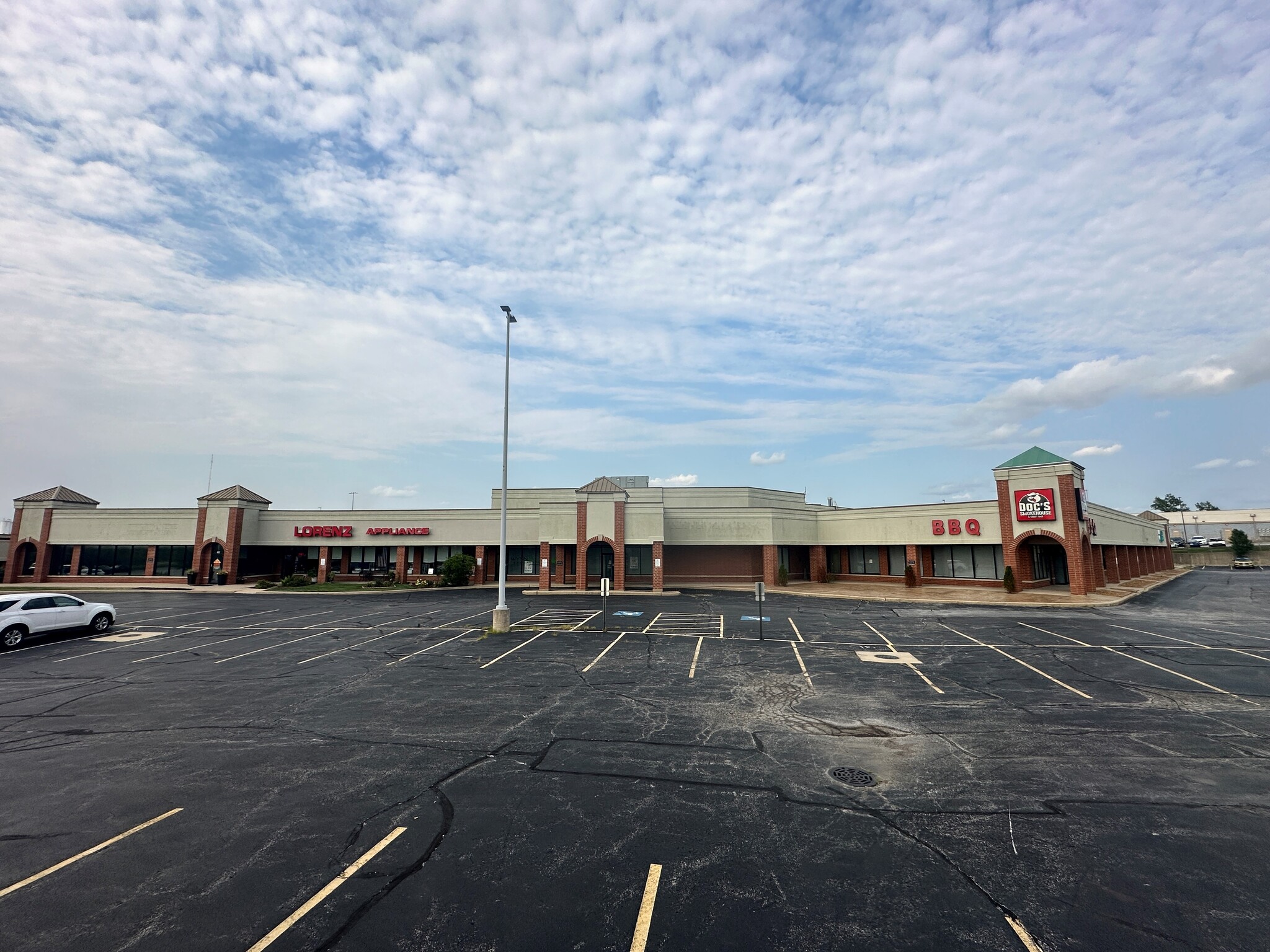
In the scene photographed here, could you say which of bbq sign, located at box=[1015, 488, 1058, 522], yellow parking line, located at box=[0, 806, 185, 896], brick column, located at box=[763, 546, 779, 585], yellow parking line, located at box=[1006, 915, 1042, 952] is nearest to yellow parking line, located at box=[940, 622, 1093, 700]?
yellow parking line, located at box=[1006, 915, 1042, 952]

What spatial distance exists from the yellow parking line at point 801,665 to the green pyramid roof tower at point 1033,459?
25390mm

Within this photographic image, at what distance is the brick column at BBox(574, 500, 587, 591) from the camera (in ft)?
135

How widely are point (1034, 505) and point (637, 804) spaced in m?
37.0

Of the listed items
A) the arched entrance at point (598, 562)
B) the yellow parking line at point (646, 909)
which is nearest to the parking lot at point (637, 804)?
the yellow parking line at point (646, 909)

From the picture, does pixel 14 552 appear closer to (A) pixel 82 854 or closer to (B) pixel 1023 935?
(A) pixel 82 854

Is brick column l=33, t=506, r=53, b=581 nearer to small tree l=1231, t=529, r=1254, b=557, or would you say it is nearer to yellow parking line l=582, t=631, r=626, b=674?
yellow parking line l=582, t=631, r=626, b=674

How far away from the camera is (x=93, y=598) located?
36688 millimetres

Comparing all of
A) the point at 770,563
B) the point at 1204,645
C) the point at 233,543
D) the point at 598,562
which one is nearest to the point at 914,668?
the point at 1204,645

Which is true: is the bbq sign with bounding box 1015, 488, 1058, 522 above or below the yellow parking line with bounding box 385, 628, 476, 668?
above

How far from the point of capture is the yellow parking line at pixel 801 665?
561 inches

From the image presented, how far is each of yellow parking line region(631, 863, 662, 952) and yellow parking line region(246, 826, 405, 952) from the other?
3.01 metres

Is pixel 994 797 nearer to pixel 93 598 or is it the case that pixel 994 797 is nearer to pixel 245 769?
pixel 245 769

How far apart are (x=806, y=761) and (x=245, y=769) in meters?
8.61

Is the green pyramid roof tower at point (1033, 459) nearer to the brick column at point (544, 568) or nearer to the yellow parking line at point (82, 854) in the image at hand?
the brick column at point (544, 568)
